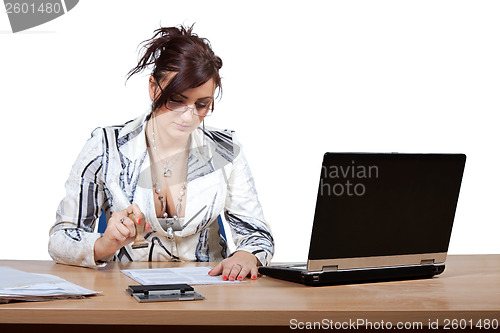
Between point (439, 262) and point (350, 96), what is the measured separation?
6.05 feet

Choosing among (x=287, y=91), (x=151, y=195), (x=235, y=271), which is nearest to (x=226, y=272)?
(x=235, y=271)

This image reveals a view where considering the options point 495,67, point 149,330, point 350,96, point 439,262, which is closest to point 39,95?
point 350,96

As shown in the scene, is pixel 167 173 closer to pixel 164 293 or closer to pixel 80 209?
pixel 80 209

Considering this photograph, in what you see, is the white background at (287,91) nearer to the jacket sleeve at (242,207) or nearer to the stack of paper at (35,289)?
the jacket sleeve at (242,207)

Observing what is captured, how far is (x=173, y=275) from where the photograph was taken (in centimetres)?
162

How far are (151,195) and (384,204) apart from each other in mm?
930

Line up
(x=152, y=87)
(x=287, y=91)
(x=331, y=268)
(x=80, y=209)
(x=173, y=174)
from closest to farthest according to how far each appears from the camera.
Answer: (x=331, y=268) → (x=80, y=209) → (x=152, y=87) → (x=173, y=174) → (x=287, y=91)

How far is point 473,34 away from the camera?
11.4ft

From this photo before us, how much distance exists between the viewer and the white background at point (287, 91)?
10.2 feet

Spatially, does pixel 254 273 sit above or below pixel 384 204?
below

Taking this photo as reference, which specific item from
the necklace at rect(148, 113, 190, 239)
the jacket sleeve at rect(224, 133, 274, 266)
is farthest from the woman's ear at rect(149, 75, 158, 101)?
the jacket sleeve at rect(224, 133, 274, 266)

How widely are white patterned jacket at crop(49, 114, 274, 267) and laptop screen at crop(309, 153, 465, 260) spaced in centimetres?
51

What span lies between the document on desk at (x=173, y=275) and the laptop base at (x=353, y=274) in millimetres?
157

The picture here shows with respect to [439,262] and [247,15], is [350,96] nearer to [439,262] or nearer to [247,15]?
[247,15]
